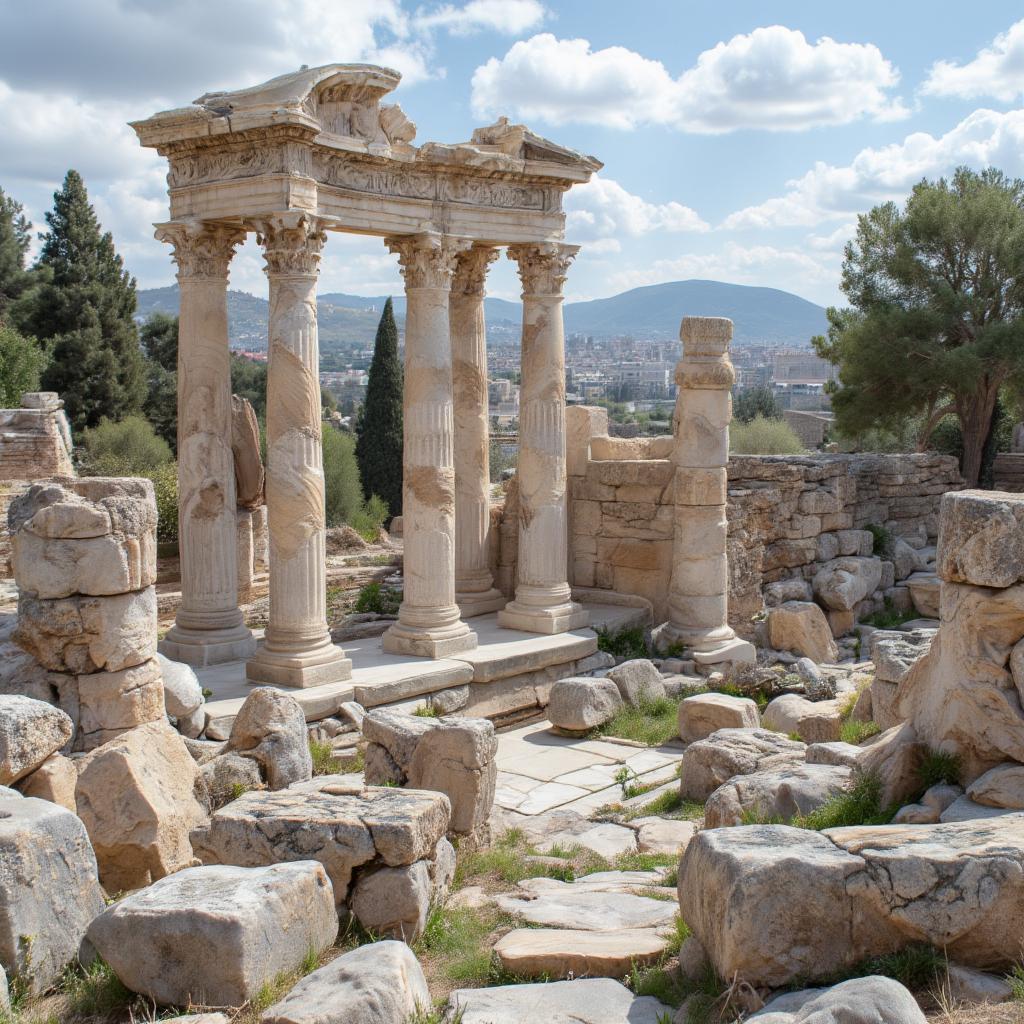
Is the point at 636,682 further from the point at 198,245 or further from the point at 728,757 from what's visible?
the point at 198,245

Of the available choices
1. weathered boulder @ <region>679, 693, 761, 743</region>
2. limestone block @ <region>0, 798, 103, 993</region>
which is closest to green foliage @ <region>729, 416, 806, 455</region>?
weathered boulder @ <region>679, 693, 761, 743</region>

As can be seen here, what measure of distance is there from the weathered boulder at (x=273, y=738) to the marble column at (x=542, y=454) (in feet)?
16.9

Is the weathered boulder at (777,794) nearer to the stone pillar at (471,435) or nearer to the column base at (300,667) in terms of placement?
the column base at (300,667)

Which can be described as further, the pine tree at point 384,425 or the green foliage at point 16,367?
the pine tree at point 384,425

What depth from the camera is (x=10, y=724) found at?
6789 millimetres

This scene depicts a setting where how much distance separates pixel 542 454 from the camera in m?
14.2

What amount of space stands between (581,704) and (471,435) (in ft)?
13.6

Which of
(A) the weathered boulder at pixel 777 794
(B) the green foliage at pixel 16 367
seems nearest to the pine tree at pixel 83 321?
(B) the green foliage at pixel 16 367

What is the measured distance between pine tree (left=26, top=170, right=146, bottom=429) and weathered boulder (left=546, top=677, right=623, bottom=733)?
29.1m

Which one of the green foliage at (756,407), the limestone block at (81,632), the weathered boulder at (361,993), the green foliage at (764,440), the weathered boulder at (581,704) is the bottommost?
the weathered boulder at (581,704)

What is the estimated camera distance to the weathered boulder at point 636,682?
12930 millimetres

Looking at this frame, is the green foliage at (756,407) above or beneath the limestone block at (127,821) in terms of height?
above

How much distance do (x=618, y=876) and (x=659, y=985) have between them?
230cm

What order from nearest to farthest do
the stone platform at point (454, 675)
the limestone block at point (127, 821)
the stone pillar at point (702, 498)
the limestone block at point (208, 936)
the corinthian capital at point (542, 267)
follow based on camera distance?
the limestone block at point (208, 936)
the limestone block at point (127, 821)
the stone platform at point (454, 675)
the corinthian capital at point (542, 267)
the stone pillar at point (702, 498)
